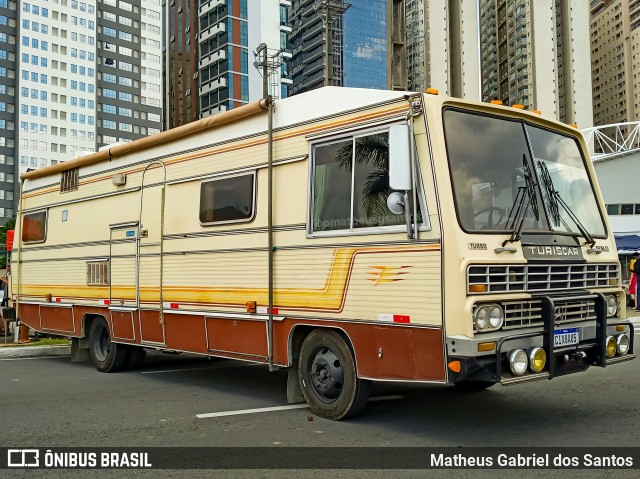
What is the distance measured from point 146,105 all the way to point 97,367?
104m

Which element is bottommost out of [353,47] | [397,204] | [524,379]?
[524,379]

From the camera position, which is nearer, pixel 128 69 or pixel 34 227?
pixel 34 227

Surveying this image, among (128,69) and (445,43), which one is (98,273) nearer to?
(128,69)

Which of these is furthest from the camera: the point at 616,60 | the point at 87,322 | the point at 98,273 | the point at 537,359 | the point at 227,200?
the point at 616,60

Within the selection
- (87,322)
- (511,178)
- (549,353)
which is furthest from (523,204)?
(87,322)

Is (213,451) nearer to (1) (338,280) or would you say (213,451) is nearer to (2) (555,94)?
(1) (338,280)

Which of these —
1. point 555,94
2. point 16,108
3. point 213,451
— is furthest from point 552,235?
point 555,94

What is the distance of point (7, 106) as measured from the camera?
312 feet

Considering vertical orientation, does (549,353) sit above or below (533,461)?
above

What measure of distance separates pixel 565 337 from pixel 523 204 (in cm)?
124

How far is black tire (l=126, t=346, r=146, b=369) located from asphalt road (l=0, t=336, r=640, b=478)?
0.67 m

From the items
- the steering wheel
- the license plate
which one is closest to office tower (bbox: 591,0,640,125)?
the license plate

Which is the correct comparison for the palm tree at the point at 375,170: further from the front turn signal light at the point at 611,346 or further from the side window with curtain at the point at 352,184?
the front turn signal light at the point at 611,346

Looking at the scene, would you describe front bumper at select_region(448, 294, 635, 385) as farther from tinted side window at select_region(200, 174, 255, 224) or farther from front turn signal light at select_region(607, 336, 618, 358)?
tinted side window at select_region(200, 174, 255, 224)
